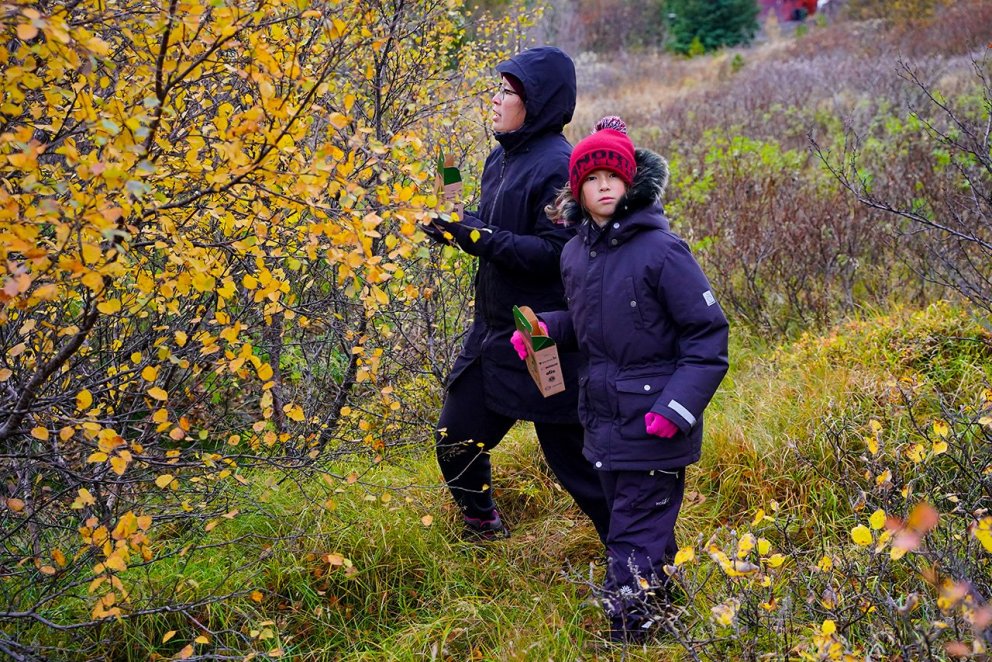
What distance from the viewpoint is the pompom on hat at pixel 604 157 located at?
2633mm

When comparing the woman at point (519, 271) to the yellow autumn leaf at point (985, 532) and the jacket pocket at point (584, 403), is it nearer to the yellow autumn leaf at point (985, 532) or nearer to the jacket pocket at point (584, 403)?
the jacket pocket at point (584, 403)

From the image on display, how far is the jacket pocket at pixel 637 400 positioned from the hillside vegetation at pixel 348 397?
1.50 ft

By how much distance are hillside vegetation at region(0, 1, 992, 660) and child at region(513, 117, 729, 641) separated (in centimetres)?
23

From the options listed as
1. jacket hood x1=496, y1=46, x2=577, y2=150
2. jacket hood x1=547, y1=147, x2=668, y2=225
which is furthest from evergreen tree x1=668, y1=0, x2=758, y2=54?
jacket hood x1=547, y1=147, x2=668, y2=225

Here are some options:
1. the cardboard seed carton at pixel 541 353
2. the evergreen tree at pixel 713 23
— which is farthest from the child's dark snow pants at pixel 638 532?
the evergreen tree at pixel 713 23

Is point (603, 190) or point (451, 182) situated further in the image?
point (451, 182)

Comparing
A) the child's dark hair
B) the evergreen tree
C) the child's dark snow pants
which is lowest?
the evergreen tree

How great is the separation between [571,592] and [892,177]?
14.9 feet

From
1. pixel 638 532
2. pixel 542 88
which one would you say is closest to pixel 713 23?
pixel 542 88

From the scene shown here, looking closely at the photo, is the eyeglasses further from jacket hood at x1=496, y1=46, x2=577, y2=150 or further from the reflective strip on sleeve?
the reflective strip on sleeve

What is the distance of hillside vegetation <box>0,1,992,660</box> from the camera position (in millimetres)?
2061

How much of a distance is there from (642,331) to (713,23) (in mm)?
27551

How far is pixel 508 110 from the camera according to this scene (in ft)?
9.94

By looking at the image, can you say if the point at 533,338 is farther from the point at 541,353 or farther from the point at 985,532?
the point at 985,532
